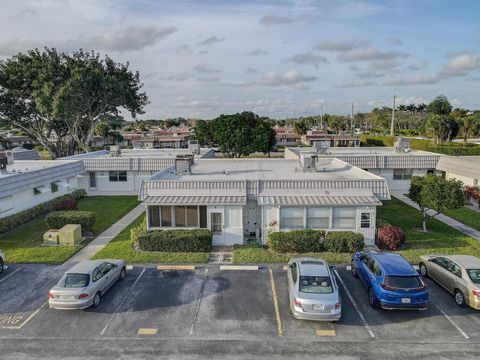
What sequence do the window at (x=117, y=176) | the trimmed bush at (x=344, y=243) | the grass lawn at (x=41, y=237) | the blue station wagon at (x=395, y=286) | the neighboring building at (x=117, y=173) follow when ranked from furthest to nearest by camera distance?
the window at (x=117, y=176) → the neighboring building at (x=117, y=173) → the trimmed bush at (x=344, y=243) → the grass lawn at (x=41, y=237) → the blue station wagon at (x=395, y=286)

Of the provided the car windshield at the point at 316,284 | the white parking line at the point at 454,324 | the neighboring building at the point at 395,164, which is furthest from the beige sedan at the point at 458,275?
the neighboring building at the point at 395,164

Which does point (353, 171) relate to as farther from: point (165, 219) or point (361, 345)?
point (361, 345)

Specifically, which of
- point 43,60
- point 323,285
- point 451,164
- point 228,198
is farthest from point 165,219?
point 43,60

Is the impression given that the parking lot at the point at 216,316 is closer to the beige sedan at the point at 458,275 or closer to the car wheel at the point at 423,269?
the beige sedan at the point at 458,275

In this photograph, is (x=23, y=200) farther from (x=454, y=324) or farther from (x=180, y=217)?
(x=454, y=324)

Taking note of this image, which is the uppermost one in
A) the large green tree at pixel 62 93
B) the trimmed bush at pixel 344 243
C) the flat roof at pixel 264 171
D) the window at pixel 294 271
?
the large green tree at pixel 62 93

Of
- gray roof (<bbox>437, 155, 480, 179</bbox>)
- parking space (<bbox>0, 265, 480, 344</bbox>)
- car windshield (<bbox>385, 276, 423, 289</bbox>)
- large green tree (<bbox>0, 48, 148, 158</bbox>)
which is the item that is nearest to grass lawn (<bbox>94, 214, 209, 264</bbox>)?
parking space (<bbox>0, 265, 480, 344</bbox>)

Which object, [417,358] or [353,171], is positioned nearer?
[417,358]

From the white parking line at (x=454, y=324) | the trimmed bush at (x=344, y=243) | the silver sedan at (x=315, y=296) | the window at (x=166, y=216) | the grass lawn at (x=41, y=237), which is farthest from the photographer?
the window at (x=166, y=216)
